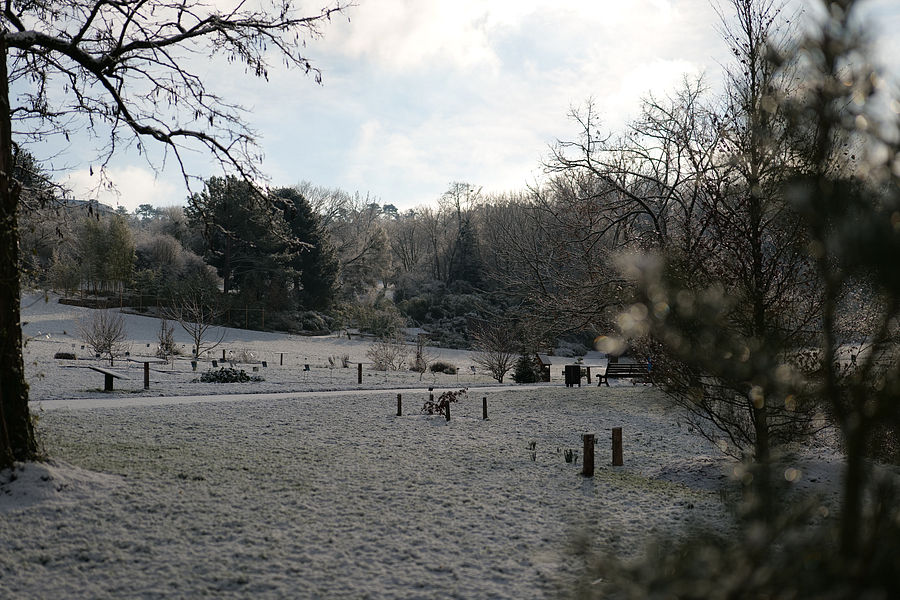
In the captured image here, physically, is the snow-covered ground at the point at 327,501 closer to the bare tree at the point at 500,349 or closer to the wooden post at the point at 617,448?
the wooden post at the point at 617,448

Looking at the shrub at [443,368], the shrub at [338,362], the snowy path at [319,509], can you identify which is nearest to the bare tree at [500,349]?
the shrub at [443,368]

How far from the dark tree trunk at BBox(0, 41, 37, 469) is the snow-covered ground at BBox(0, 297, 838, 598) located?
0.28 metres

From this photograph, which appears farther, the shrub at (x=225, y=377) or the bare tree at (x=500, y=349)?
the bare tree at (x=500, y=349)

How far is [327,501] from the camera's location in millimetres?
5992

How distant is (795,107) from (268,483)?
5893mm

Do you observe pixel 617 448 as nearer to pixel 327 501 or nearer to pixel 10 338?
pixel 327 501

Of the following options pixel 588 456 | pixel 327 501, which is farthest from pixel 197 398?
pixel 588 456

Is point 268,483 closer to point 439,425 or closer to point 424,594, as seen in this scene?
point 424,594

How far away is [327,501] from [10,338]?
3391 mm

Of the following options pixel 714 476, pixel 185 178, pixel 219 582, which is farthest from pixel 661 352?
pixel 185 178

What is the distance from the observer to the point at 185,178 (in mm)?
8211

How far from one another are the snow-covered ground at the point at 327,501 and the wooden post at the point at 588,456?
217mm

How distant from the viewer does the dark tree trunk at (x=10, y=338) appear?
593 centimetres

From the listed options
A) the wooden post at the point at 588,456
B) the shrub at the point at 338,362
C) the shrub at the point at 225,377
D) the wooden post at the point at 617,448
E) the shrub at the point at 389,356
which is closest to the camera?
the wooden post at the point at 588,456
